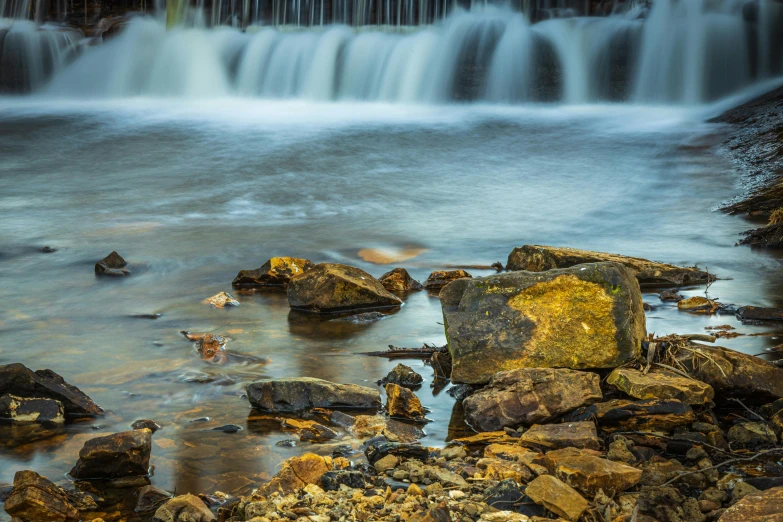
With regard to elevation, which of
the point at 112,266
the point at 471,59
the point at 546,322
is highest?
the point at 471,59

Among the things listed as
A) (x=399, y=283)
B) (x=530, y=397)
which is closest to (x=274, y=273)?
(x=399, y=283)

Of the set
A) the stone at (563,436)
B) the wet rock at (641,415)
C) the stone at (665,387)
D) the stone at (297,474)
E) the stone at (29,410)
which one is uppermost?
the stone at (665,387)

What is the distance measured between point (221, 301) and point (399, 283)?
1.38m

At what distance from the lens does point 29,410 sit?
4.14 metres

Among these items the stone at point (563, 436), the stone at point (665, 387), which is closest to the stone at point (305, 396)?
the stone at point (563, 436)

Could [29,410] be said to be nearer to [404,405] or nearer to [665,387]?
[404,405]

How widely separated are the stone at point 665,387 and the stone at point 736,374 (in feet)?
0.28

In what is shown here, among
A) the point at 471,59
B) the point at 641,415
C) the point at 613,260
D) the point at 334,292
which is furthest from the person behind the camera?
the point at 471,59

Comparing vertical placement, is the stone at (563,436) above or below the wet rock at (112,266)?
above

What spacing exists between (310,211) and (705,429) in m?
7.70

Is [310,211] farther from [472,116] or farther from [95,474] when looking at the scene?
[95,474]

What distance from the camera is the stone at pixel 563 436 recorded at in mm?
3568

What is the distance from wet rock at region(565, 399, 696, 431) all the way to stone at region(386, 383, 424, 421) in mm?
763

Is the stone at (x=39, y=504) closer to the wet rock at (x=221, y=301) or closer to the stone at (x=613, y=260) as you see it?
the wet rock at (x=221, y=301)
